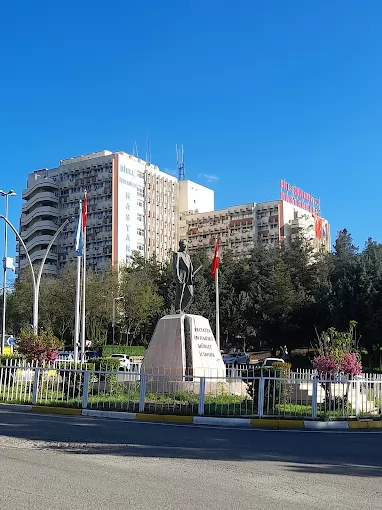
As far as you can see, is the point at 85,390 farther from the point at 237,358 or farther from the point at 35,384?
the point at 237,358

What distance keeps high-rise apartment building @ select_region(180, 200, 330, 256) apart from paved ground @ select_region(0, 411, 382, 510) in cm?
9158

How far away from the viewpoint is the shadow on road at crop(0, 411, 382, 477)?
30.4 feet

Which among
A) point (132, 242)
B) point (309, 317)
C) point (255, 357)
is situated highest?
point (132, 242)

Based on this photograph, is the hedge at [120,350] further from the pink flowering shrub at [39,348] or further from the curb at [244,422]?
the curb at [244,422]

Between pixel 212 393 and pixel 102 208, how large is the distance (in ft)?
293

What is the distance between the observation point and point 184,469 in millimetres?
8281

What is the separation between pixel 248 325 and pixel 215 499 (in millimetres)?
56473

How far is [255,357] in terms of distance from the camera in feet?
222

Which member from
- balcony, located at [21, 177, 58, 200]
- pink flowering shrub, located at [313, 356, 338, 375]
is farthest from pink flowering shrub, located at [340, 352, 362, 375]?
balcony, located at [21, 177, 58, 200]

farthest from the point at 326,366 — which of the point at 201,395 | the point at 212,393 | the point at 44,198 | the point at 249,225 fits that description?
the point at 44,198

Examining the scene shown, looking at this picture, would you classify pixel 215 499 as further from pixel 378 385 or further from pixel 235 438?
pixel 378 385

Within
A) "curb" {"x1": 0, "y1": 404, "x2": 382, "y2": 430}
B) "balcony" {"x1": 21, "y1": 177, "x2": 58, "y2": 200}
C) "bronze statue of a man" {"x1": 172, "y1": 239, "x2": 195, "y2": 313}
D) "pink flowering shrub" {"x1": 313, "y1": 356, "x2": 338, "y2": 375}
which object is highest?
"balcony" {"x1": 21, "y1": 177, "x2": 58, "y2": 200}

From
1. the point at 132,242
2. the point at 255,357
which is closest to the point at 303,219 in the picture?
the point at 132,242

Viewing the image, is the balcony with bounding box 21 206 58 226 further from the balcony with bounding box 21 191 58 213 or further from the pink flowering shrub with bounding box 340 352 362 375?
the pink flowering shrub with bounding box 340 352 362 375
